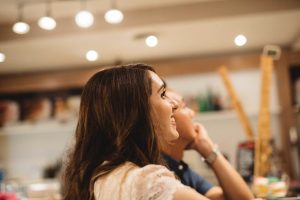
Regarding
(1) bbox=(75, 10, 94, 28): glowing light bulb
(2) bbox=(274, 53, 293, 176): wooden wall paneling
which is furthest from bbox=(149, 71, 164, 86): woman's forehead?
(2) bbox=(274, 53, 293, 176): wooden wall paneling

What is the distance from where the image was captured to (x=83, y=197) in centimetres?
114

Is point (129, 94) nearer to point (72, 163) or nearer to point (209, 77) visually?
point (72, 163)

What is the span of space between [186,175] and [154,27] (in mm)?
1671

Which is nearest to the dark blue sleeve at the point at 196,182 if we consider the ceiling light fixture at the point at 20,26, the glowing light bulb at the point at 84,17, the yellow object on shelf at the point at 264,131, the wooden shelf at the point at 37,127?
the yellow object on shelf at the point at 264,131

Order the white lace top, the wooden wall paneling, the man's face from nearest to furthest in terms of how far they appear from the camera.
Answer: the white lace top < the man's face < the wooden wall paneling

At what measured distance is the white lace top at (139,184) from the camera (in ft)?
3.18

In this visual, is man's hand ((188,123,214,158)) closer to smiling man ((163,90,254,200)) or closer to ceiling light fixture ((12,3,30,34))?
smiling man ((163,90,254,200))

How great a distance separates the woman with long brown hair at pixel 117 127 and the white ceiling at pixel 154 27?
1.94m

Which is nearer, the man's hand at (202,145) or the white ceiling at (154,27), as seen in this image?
the man's hand at (202,145)

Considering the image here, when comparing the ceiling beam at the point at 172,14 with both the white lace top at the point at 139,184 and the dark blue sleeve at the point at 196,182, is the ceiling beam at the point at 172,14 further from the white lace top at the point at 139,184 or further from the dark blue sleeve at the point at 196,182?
the white lace top at the point at 139,184

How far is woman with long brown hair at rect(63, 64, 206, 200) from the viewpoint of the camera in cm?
109

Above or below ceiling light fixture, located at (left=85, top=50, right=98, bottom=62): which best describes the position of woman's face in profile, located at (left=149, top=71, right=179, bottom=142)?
below

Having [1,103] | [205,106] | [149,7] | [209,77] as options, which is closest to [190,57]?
[209,77]

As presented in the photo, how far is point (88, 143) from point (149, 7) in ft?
7.10
